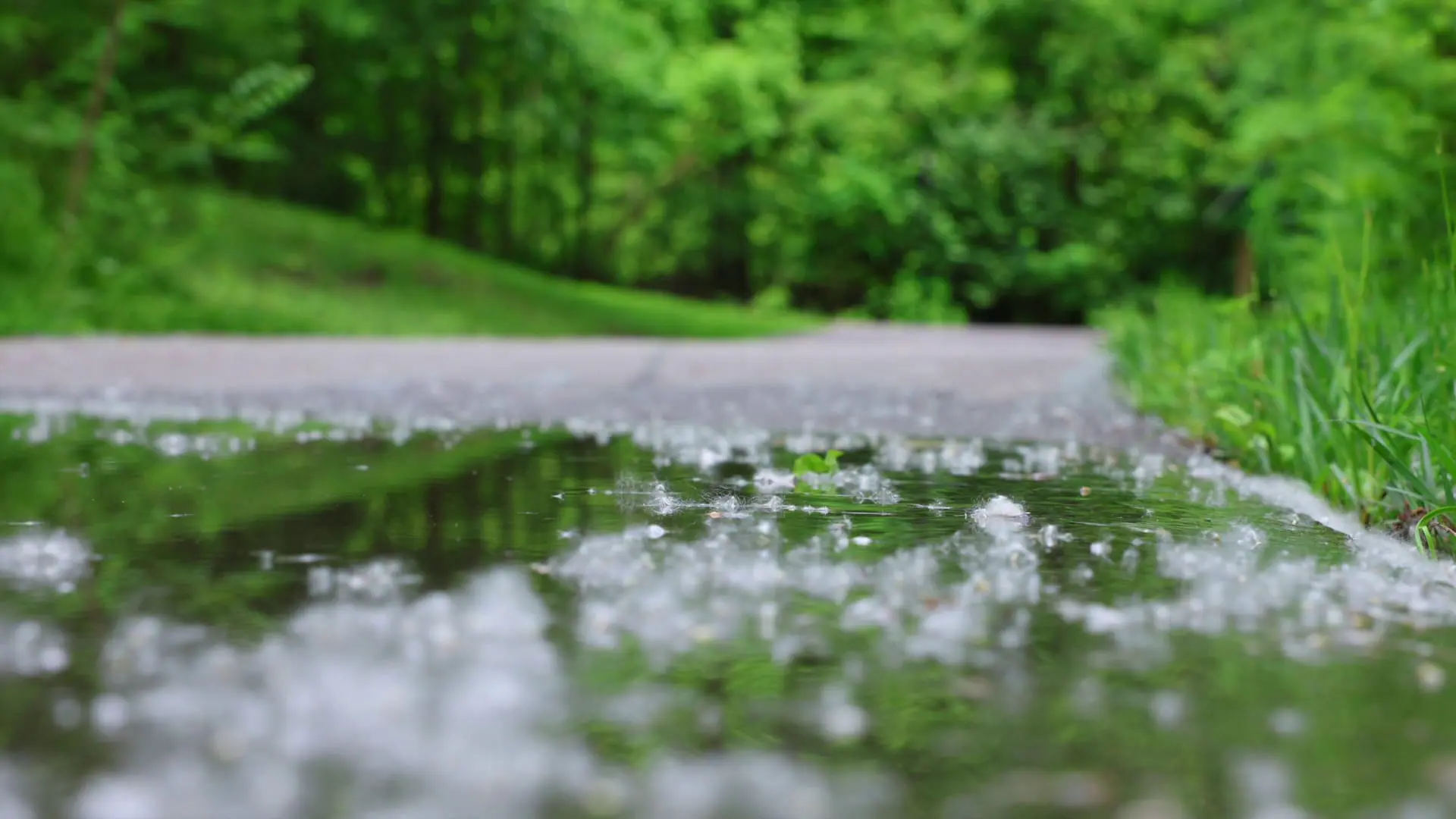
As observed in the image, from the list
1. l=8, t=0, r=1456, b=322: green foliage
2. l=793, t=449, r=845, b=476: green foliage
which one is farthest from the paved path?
l=8, t=0, r=1456, b=322: green foliage

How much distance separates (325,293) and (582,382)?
953 centimetres

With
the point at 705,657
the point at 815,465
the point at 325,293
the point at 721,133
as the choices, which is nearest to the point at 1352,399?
the point at 815,465

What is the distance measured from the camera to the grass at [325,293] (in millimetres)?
17281

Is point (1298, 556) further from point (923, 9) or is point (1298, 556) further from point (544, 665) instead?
point (923, 9)

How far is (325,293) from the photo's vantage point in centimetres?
1905

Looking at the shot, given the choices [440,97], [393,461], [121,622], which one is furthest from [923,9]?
[121,622]

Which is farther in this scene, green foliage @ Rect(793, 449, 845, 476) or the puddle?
green foliage @ Rect(793, 449, 845, 476)

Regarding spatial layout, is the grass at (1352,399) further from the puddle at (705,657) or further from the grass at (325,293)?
the grass at (325,293)

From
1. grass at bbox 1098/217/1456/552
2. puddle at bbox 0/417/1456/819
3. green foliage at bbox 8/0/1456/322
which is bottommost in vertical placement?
puddle at bbox 0/417/1456/819

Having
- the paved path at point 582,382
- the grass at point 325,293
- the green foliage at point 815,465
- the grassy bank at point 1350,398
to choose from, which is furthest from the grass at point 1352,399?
the grass at point 325,293

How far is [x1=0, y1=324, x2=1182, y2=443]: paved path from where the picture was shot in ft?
26.2

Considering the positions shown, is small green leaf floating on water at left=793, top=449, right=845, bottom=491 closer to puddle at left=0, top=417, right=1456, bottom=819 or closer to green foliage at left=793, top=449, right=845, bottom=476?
green foliage at left=793, top=449, right=845, bottom=476

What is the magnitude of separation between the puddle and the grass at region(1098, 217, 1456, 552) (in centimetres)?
25

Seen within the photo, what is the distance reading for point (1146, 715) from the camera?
2277mm
